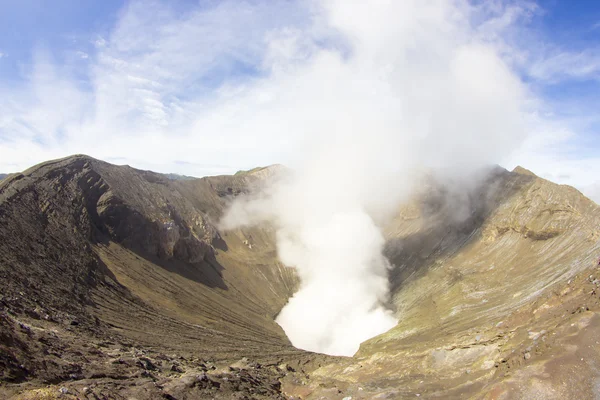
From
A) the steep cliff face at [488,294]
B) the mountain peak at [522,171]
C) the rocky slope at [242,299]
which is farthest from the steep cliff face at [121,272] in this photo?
the mountain peak at [522,171]

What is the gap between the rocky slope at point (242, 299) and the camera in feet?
82.2

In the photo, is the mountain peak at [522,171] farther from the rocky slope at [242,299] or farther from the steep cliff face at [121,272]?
the steep cliff face at [121,272]

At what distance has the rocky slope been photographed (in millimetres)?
25047

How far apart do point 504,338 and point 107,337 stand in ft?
126

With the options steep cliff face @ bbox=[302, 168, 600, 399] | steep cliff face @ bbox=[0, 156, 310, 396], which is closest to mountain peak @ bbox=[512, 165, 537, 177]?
steep cliff face @ bbox=[302, 168, 600, 399]

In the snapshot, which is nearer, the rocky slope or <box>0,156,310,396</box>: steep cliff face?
the rocky slope

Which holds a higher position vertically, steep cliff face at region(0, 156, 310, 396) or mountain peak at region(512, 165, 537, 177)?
mountain peak at region(512, 165, 537, 177)

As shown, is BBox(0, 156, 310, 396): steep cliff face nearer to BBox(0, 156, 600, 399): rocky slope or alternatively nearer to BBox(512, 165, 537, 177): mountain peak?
BBox(0, 156, 600, 399): rocky slope

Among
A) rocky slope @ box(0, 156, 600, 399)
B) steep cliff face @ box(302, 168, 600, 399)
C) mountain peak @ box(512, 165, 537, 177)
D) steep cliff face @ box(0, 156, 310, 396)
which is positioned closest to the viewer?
rocky slope @ box(0, 156, 600, 399)

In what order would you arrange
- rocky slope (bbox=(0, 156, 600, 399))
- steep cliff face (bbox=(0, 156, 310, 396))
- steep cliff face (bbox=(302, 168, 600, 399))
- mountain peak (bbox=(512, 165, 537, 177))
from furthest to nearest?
mountain peak (bbox=(512, 165, 537, 177)) → steep cliff face (bbox=(0, 156, 310, 396)) → steep cliff face (bbox=(302, 168, 600, 399)) → rocky slope (bbox=(0, 156, 600, 399))

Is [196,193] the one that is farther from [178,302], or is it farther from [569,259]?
[569,259]

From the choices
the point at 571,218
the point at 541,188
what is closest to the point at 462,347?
the point at 571,218

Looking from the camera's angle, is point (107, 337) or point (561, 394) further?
point (107, 337)

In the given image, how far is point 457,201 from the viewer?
10481 centimetres
